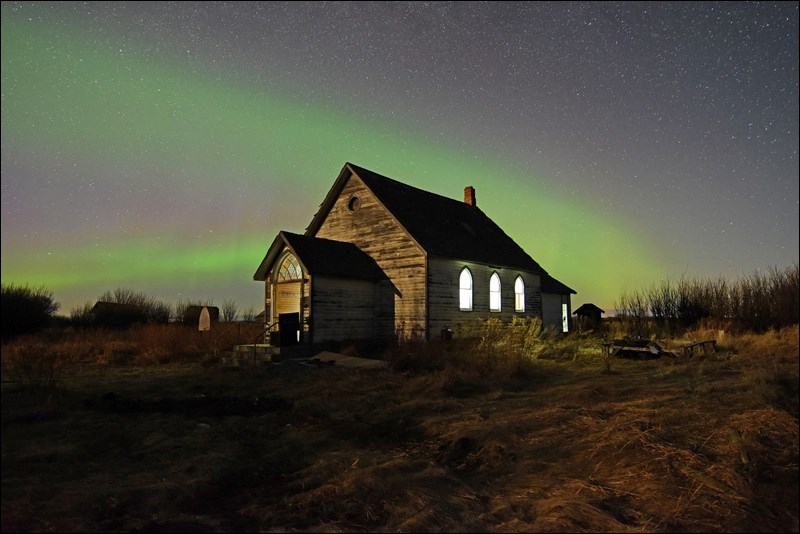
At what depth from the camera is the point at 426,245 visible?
861 inches

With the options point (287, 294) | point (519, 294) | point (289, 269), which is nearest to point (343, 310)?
point (289, 269)

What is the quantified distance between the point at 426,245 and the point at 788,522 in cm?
1784

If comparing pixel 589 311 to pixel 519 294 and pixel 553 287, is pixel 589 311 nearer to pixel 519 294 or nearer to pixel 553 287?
pixel 553 287

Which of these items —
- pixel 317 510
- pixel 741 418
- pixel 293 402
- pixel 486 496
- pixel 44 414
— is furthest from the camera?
pixel 293 402

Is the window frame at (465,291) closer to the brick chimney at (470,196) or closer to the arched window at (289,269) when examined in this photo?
the arched window at (289,269)

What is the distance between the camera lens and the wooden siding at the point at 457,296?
2186 cm

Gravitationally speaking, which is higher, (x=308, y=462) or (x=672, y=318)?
(x=672, y=318)

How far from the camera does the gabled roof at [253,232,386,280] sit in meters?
19.7

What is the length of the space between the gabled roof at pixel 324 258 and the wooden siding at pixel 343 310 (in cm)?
40

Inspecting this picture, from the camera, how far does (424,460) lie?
6820 mm

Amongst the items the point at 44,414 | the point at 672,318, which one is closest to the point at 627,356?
the point at 672,318

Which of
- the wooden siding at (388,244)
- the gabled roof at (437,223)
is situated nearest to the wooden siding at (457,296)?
the gabled roof at (437,223)

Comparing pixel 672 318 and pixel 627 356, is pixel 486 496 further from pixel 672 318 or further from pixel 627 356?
pixel 672 318

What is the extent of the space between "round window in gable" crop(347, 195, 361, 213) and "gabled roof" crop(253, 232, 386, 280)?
1944 millimetres
